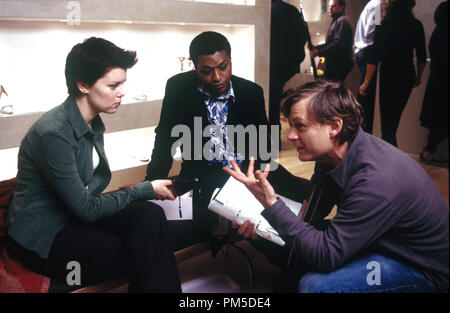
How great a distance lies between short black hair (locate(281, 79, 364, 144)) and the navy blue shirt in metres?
0.07

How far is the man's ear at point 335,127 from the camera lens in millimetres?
1022

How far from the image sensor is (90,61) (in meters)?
1.17

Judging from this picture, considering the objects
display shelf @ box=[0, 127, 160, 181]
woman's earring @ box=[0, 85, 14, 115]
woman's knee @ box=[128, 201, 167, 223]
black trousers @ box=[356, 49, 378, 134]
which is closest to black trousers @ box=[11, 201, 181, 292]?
woman's knee @ box=[128, 201, 167, 223]

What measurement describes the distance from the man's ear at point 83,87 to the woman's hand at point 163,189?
37cm

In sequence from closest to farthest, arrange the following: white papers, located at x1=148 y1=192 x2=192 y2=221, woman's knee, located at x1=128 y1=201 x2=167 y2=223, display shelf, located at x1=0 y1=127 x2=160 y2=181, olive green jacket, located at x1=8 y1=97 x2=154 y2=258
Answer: olive green jacket, located at x1=8 y1=97 x2=154 y2=258 → woman's knee, located at x1=128 y1=201 x2=167 y2=223 → white papers, located at x1=148 y1=192 x2=192 y2=221 → display shelf, located at x1=0 y1=127 x2=160 y2=181

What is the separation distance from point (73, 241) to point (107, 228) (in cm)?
11

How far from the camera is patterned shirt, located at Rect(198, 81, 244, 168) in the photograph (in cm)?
161

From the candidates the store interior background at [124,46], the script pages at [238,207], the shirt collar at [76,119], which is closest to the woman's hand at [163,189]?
the script pages at [238,207]

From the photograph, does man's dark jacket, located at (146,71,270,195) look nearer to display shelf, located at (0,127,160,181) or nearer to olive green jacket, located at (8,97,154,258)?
olive green jacket, located at (8,97,154,258)

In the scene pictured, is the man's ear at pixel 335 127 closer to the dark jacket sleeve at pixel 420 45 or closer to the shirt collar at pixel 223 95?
the dark jacket sleeve at pixel 420 45

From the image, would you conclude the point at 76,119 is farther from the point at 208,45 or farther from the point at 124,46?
the point at 124,46

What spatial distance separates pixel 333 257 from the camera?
938mm
